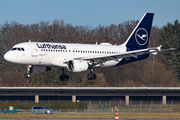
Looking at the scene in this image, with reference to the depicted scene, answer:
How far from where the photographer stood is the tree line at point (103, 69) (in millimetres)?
59819

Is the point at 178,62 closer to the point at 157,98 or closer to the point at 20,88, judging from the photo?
the point at 157,98

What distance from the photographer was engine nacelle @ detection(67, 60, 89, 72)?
4625 centimetres

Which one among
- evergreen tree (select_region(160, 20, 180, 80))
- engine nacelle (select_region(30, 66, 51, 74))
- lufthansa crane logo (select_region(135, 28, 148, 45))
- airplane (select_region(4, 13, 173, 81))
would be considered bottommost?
engine nacelle (select_region(30, 66, 51, 74))

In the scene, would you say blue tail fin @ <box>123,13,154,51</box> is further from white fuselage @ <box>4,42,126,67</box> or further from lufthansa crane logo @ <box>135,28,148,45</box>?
white fuselage @ <box>4,42,126,67</box>

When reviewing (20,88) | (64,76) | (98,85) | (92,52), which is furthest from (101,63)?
(20,88)

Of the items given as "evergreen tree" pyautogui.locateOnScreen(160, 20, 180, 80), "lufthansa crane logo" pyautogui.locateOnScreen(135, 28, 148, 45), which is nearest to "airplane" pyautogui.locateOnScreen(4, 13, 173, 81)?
"lufthansa crane logo" pyautogui.locateOnScreen(135, 28, 148, 45)

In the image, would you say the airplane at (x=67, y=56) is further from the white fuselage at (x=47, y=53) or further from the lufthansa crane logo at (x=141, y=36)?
the lufthansa crane logo at (x=141, y=36)

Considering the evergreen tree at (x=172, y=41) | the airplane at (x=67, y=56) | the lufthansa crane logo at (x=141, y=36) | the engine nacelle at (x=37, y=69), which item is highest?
the evergreen tree at (x=172, y=41)

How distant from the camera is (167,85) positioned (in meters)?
63.5

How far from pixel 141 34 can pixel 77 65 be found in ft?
49.4

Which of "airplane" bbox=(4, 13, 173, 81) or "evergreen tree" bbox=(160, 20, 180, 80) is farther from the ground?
"evergreen tree" bbox=(160, 20, 180, 80)

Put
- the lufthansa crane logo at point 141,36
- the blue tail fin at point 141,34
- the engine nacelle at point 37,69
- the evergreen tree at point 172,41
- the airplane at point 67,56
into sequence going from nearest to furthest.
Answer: the airplane at point 67,56 < the engine nacelle at point 37,69 < the blue tail fin at point 141,34 < the lufthansa crane logo at point 141,36 < the evergreen tree at point 172,41

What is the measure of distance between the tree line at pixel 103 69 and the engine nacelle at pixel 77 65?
218 inches

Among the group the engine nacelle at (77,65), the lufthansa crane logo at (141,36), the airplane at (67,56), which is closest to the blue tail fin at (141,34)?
the lufthansa crane logo at (141,36)
